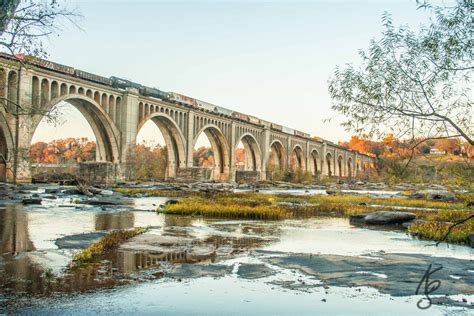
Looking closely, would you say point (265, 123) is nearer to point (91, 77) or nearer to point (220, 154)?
point (220, 154)

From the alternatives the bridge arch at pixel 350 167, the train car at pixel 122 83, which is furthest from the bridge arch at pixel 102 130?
the bridge arch at pixel 350 167

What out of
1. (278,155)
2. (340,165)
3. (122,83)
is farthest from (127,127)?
(340,165)

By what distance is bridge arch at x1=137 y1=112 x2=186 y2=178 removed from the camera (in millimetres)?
65562

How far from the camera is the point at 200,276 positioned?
8969mm

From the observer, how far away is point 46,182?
49.0 m

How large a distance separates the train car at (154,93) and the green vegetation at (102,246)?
46030 mm

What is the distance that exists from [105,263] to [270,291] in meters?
3.72

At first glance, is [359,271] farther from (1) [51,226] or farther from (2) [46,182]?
(2) [46,182]

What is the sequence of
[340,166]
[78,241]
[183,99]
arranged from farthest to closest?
[340,166] < [183,99] < [78,241]

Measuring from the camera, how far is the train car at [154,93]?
59250 mm

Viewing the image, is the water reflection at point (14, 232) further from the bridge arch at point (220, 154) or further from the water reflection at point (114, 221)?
the bridge arch at point (220, 154)

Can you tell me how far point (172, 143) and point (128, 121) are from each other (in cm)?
1484

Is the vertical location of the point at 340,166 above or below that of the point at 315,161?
below

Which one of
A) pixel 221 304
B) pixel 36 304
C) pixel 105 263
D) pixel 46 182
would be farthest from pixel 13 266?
pixel 46 182
